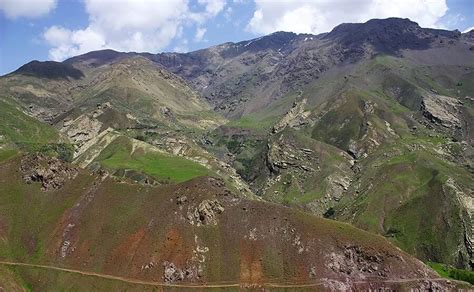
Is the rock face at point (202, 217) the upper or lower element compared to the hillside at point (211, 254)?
upper

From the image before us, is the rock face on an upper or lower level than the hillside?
upper

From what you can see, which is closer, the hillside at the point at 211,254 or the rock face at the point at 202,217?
the hillside at the point at 211,254

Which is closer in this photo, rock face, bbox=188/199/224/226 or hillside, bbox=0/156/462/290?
hillside, bbox=0/156/462/290

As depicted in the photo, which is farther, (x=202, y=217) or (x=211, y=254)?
(x=202, y=217)

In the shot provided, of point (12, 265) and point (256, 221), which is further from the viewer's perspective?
point (256, 221)

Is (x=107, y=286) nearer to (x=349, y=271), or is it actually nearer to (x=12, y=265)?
(x=12, y=265)

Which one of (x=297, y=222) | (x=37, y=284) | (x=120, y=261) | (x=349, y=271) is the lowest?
(x=37, y=284)

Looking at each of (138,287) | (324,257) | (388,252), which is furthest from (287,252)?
(138,287)

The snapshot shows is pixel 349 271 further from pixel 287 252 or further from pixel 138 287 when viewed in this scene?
pixel 138 287

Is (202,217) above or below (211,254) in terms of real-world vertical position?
above

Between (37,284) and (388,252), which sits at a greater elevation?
(388,252)
